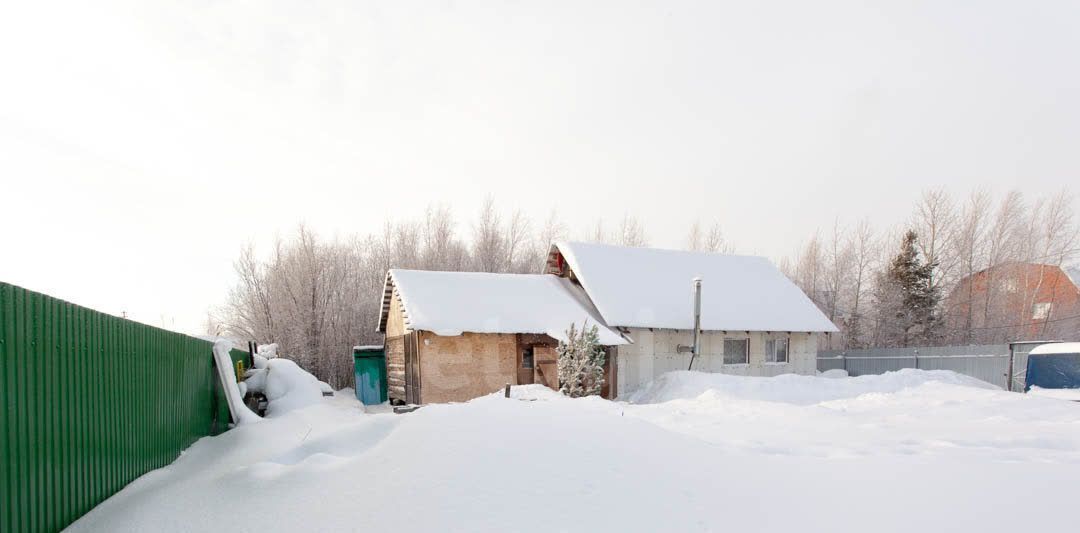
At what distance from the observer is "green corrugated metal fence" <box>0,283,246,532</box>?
166 inches

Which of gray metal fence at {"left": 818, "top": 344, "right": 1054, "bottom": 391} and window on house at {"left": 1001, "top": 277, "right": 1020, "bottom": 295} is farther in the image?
window on house at {"left": 1001, "top": 277, "right": 1020, "bottom": 295}

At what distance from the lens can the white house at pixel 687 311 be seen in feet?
68.8

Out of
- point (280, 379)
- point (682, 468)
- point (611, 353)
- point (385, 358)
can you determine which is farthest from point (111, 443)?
point (385, 358)

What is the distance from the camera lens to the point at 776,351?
23625 mm

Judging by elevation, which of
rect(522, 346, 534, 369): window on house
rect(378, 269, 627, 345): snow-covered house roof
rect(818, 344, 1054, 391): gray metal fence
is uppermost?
rect(378, 269, 627, 345): snow-covered house roof

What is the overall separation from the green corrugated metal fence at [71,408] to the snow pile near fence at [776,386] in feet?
42.1

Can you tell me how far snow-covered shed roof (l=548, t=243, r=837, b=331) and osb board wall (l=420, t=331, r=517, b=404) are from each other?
3916mm

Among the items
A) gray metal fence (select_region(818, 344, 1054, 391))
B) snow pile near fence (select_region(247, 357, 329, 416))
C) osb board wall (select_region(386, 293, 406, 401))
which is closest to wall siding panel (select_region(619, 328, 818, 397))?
gray metal fence (select_region(818, 344, 1054, 391))

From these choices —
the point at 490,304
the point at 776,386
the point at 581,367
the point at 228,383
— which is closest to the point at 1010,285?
the point at 776,386

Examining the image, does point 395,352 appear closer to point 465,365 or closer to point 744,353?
point 465,365

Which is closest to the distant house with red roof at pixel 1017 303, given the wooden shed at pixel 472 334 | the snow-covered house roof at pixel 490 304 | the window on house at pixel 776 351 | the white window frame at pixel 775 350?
the white window frame at pixel 775 350

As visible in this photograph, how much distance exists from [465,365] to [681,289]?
974 centimetres

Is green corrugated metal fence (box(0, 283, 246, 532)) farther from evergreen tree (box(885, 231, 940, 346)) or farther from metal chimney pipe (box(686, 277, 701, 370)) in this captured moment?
evergreen tree (box(885, 231, 940, 346))

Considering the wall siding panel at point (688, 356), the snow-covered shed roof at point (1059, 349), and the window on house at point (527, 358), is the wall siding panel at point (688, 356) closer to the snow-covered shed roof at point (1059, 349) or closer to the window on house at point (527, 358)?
the window on house at point (527, 358)
